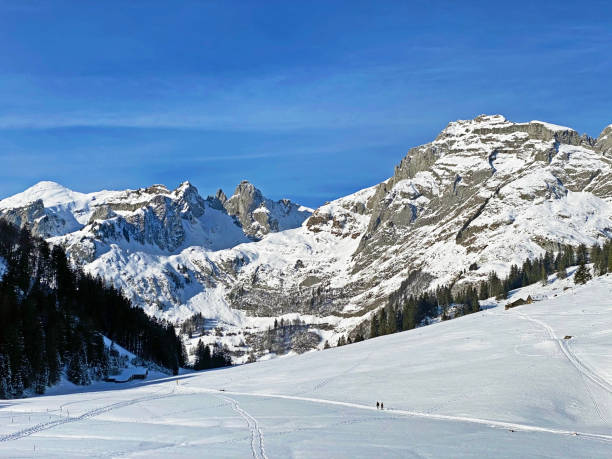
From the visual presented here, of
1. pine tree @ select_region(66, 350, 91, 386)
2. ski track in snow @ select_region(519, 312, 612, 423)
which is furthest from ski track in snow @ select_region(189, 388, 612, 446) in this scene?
pine tree @ select_region(66, 350, 91, 386)

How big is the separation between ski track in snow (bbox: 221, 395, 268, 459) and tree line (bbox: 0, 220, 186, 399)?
4368 centimetres

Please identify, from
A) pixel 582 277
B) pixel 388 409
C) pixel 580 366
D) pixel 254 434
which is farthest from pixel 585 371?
pixel 582 277

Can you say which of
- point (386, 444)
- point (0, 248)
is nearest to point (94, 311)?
point (0, 248)

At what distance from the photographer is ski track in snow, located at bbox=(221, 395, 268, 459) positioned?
29.9 metres

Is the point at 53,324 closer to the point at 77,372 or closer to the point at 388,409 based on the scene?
the point at 77,372

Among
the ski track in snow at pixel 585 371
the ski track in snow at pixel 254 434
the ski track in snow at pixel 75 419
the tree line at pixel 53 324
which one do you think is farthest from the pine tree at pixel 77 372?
the ski track in snow at pixel 585 371

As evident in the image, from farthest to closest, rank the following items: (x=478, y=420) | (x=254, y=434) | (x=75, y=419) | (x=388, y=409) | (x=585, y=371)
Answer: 1. (x=585, y=371)
2. (x=388, y=409)
3. (x=75, y=419)
4. (x=478, y=420)
5. (x=254, y=434)

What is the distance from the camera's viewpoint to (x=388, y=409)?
4956 cm

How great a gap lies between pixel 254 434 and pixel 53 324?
74.9 metres

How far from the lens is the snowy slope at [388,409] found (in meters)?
32.5

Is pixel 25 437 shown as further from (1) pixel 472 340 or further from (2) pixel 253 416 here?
(1) pixel 472 340

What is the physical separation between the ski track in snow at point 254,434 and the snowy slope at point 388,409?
119mm

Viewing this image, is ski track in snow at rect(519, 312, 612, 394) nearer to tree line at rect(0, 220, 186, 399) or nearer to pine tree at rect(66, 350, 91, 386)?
tree line at rect(0, 220, 186, 399)

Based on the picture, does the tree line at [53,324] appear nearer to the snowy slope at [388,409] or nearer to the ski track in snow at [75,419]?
the snowy slope at [388,409]
